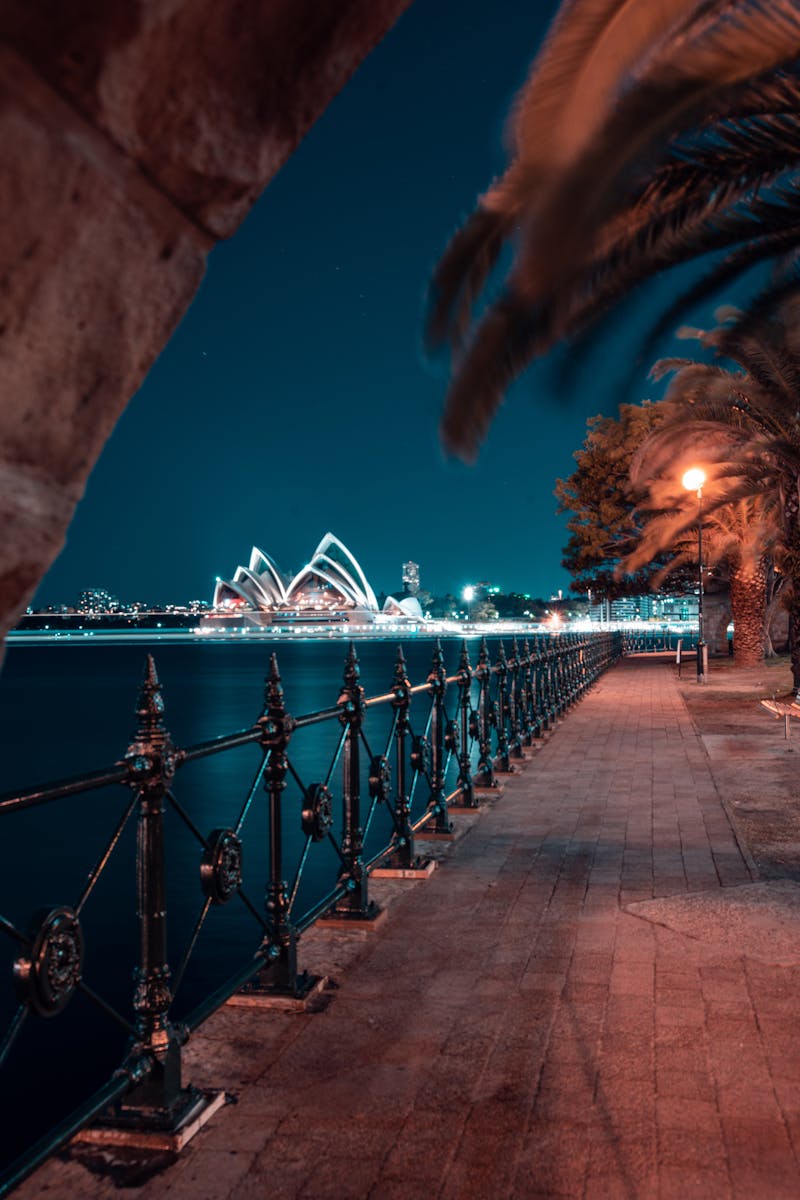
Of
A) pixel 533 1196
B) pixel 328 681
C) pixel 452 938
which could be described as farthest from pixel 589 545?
pixel 533 1196

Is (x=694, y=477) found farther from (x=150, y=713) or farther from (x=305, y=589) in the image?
(x=305, y=589)

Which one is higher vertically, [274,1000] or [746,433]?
[746,433]

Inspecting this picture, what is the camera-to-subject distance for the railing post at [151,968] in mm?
3250

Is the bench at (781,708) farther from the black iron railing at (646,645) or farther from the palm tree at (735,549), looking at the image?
the black iron railing at (646,645)

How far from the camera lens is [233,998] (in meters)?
4.34

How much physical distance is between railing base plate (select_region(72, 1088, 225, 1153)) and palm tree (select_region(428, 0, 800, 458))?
2402 mm

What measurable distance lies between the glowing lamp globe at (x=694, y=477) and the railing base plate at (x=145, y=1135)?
795 inches

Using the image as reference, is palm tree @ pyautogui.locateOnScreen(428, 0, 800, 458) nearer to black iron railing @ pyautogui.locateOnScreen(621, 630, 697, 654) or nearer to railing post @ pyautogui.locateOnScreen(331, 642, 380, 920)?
railing post @ pyautogui.locateOnScreen(331, 642, 380, 920)

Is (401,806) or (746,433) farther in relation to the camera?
(746,433)

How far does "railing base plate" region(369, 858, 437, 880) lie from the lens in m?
6.54

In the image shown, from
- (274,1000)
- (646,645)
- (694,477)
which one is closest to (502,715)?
(274,1000)

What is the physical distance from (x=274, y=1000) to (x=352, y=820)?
1524 millimetres

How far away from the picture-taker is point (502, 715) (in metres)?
11.3

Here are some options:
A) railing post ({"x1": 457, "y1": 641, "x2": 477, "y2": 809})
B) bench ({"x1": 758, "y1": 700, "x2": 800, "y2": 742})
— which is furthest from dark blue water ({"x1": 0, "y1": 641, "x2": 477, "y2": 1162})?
bench ({"x1": 758, "y1": 700, "x2": 800, "y2": 742})
